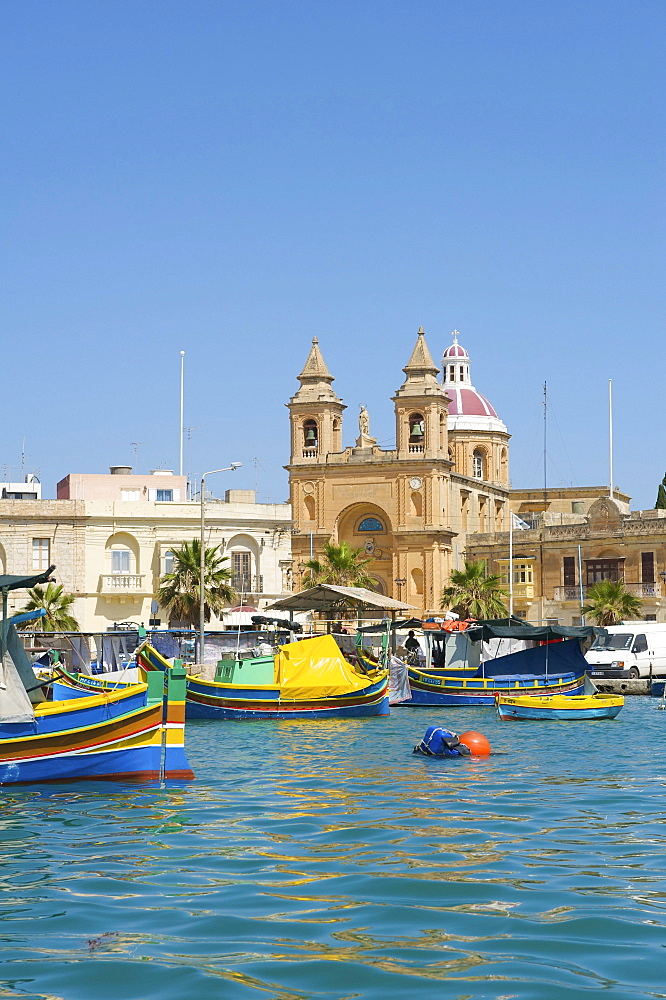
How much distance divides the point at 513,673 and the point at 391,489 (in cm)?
3680

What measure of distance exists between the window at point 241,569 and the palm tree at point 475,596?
34.7 ft

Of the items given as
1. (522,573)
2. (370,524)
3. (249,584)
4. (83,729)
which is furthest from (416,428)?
(83,729)

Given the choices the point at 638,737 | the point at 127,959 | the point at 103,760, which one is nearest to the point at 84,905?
the point at 127,959

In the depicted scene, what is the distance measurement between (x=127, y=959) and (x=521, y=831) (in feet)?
23.4

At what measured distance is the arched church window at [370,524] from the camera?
264 ft

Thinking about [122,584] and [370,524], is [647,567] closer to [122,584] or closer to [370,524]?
[370,524]

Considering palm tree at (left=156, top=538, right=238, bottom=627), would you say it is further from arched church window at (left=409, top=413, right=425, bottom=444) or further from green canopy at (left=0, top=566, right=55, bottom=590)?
green canopy at (left=0, top=566, right=55, bottom=590)

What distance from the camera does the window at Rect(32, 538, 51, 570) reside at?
206 ft

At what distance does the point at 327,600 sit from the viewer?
1779 inches

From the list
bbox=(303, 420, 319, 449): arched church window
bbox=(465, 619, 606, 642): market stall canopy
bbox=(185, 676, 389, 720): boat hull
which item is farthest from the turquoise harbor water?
bbox=(303, 420, 319, 449): arched church window

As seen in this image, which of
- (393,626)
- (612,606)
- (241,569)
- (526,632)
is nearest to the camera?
(526,632)

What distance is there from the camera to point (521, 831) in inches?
615

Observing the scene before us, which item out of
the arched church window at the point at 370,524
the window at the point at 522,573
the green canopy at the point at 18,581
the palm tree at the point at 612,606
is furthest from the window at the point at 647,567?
the green canopy at the point at 18,581

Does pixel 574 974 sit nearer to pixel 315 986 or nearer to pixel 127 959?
pixel 315 986
